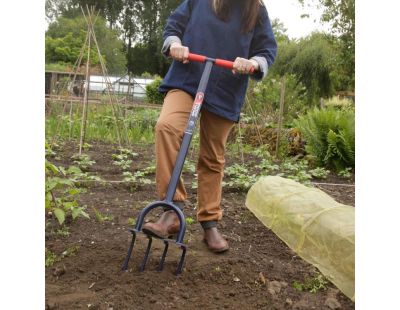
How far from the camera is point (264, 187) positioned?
12.6ft

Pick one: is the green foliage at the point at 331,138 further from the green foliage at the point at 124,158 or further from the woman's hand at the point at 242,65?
the woman's hand at the point at 242,65

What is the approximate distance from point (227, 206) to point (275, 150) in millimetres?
3915

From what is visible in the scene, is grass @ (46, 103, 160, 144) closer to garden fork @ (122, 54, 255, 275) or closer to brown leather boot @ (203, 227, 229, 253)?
brown leather boot @ (203, 227, 229, 253)

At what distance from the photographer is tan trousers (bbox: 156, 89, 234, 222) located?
2.54 m

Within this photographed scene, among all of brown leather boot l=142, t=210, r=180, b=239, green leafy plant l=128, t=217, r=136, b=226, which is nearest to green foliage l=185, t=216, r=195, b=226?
green leafy plant l=128, t=217, r=136, b=226

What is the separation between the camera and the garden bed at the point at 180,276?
86.9 inches

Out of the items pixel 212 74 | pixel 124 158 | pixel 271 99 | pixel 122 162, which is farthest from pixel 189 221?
pixel 271 99

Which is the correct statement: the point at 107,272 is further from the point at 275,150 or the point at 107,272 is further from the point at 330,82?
the point at 330,82

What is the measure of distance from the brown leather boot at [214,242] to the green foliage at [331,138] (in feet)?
12.2

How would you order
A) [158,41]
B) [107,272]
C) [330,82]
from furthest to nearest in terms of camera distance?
[158,41]
[330,82]
[107,272]

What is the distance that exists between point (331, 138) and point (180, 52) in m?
4.10

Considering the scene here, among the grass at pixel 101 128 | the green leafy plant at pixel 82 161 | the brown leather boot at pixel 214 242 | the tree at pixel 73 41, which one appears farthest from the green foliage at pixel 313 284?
the tree at pixel 73 41

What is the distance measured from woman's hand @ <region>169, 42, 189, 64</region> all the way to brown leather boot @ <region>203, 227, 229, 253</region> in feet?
3.17
